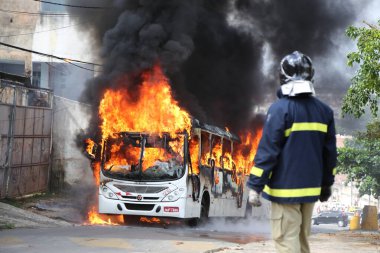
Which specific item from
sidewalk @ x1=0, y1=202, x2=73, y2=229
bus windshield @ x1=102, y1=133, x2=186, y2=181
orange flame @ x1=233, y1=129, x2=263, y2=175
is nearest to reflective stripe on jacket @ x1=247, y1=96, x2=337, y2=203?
sidewalk @ x1=0, y1=202, x2=73, y2=229

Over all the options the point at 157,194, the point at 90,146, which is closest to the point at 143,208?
the point at 157,194

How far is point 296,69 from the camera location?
4.31 metres

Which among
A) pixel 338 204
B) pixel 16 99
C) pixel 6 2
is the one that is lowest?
pixel 338 204

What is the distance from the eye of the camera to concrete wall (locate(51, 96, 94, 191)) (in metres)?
19.7

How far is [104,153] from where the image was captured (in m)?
13.2

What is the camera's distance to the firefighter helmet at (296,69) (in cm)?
431

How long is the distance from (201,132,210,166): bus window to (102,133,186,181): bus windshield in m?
0.90

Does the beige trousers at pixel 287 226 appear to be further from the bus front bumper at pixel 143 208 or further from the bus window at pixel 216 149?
the bus window at pixel 216 149

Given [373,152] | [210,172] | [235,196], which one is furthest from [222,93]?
[373,152]

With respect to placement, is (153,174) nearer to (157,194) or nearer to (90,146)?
(157,194)

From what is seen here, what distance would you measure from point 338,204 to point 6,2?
167 ft

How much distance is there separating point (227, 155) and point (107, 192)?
4.25 m

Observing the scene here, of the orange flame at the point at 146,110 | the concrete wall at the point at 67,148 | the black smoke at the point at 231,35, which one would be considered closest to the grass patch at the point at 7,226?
the orange flame at the point at 146,110

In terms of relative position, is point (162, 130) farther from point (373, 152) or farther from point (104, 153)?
point (373, 152)
